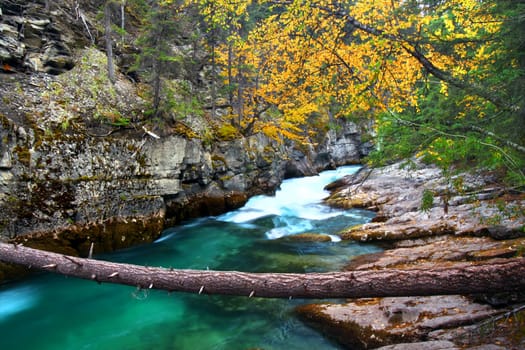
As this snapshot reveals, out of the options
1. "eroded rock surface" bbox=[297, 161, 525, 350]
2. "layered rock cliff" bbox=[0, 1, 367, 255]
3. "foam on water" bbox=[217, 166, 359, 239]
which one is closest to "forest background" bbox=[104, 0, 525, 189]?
"eroded rock surface" bbox=[297, 161, 525, 350]

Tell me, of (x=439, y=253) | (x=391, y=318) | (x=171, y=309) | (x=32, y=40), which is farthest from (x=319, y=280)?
(x=32, y=40)

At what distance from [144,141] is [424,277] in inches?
425

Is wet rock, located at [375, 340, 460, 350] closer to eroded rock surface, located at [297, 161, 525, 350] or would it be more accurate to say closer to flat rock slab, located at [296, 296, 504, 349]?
eroded rock surface, located at [297, 161, 525, 350]

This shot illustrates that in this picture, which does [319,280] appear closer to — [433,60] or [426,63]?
[426,63]

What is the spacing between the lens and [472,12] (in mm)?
5988

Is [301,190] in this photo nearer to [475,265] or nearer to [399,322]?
[399,322]

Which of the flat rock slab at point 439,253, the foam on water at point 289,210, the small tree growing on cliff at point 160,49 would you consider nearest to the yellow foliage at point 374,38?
the flat rock slab at point 439,253

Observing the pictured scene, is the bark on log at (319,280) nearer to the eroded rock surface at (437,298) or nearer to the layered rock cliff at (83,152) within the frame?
the eroded rock surface at (437,298)

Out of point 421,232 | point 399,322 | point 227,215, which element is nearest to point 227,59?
point 227,215

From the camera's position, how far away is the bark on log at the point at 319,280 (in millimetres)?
3814

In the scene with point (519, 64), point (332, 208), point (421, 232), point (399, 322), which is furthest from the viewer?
point (332, 208)

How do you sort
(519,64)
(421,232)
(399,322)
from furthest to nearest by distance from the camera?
(421,232), (519,64), (399,322)

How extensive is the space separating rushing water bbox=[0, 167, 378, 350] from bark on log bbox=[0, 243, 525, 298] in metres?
1.47

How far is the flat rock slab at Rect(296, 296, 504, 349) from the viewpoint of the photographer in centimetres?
515
